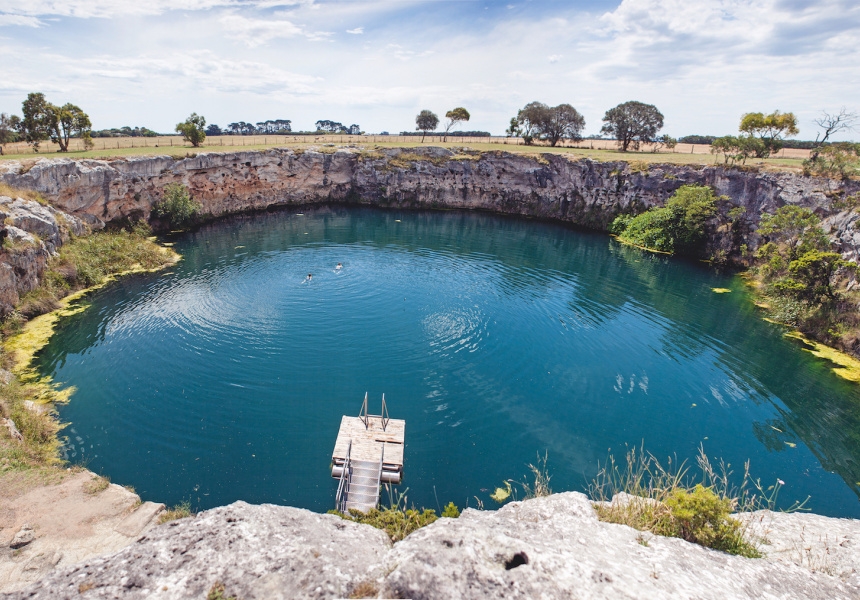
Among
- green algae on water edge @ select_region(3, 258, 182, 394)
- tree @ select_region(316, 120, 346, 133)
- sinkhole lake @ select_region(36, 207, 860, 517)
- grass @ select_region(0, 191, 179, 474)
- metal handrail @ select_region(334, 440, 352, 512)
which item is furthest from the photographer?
tree @ select_region(316, 120, 346, 133)

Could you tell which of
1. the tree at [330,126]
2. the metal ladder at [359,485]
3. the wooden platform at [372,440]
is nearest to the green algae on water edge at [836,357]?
the wooden platform at [372,440]

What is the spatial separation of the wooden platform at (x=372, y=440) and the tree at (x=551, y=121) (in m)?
93.0

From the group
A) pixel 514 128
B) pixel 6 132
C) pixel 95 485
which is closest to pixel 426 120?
pixel 514 128

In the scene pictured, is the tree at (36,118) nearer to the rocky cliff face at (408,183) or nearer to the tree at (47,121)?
the tree at (47,121)

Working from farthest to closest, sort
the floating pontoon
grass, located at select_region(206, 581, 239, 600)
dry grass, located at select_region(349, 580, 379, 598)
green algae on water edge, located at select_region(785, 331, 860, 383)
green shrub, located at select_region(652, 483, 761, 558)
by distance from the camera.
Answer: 1. green algae on water edge, located at select_region(785, 331, 860, 383)
2. the floating pontoon
3. green shrub, located at select_region(652, 483, 761, 558)
4. dry grass, located at select_region(349, 580, 379, 598)
5. grass, located at select_region(206, 581, 239, 600)

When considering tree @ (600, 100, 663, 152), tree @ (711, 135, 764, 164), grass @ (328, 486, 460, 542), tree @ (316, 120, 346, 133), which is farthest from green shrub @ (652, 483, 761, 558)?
tree @ (316, 120, 346, 133)

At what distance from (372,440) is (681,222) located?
53535mm

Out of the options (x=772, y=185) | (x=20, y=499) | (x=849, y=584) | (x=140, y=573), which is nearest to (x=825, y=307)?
(x=772, y=185)

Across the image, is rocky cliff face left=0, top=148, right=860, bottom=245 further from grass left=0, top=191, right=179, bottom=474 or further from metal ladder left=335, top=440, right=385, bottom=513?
metal ladder left=335, top=440, right=385, bottom=513

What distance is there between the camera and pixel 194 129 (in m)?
71.9

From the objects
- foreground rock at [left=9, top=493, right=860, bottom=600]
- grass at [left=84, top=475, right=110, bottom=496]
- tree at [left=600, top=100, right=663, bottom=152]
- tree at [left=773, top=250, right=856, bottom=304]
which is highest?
tree at [left=600, top=100, right=663, bottom=152]

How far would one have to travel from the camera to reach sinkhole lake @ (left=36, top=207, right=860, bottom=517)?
809 inches

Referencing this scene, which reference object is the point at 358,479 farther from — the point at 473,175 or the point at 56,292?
the point at 473,175

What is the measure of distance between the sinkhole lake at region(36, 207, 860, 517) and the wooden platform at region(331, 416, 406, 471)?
2.47ft
